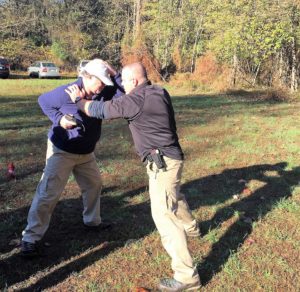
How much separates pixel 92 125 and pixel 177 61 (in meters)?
25.7

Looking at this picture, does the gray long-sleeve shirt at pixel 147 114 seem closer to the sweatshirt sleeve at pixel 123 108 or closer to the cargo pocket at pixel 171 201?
the sweatshirt sleeve at pixel 123 108

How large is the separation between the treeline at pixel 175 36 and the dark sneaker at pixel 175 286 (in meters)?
14.4

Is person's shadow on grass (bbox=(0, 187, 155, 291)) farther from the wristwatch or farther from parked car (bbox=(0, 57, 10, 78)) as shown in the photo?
parked car (bbox=(0, 57, 10, 78))

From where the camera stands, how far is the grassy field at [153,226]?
3.99 meters

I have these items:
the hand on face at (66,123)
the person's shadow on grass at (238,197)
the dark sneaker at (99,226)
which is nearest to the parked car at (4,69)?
the person's shadow on grass at (238,197)

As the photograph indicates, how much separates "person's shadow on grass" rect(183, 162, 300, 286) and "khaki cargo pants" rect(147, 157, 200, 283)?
1.16ft

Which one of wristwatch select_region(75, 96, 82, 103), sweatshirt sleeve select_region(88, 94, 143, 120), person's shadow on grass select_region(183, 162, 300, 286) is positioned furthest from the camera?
person's shadow on grass select_region(183, 162, 300, 286)

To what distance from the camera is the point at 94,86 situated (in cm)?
415

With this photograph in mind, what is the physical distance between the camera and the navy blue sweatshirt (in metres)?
4.22

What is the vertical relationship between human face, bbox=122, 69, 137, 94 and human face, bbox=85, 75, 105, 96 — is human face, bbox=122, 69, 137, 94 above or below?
above

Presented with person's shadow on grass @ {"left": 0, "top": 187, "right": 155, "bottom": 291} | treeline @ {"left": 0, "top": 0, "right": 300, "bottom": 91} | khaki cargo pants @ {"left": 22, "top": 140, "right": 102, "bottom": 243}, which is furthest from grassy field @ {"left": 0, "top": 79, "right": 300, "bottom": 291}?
treeline @ {"left": 0, "top": 0, "right": 300, "bottom": 91}

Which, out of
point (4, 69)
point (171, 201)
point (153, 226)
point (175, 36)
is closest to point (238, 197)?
point (153, 226)

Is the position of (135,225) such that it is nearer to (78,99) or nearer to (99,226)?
(99,226)

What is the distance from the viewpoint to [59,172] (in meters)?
4.33
